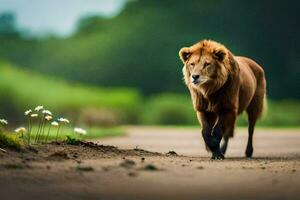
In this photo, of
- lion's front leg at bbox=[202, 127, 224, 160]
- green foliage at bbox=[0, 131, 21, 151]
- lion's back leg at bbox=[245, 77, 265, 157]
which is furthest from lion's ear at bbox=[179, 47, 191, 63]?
green foliage at bbox=[0, 131, 21, 151]

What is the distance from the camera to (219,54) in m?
11.6

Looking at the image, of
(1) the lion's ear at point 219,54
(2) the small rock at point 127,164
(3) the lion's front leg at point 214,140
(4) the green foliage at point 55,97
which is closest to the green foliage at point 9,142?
(2) the small rock at point 127,164

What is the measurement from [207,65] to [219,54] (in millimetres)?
244

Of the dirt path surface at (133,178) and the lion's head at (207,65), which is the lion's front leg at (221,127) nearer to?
the lion's head at (207,65)

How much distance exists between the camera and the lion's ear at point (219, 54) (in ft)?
37.9

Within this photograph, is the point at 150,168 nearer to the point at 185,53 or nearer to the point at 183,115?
the point at 185,53

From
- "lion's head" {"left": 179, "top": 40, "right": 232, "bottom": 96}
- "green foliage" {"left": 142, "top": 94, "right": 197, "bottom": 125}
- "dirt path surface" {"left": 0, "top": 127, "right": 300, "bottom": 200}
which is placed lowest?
"dirt path surface" {"left": 0, "top": 127, "right": 300, "bottom": 200}

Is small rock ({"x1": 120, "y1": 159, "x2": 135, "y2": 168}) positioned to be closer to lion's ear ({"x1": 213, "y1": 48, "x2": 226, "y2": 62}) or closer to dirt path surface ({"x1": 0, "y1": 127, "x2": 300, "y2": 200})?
dirt path surface ({"x1": 0, "y1": 127, "x2": 300, "y2": 200})

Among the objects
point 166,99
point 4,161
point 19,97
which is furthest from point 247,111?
point 166,99

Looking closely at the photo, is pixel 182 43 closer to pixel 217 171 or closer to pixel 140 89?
pixel 140 89

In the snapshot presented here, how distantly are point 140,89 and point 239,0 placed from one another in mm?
11379

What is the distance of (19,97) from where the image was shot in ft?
115

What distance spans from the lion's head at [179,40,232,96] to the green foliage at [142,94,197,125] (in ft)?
70.5

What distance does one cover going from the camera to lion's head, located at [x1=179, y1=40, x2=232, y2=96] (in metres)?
11.4
